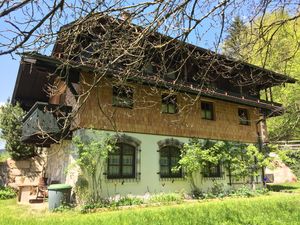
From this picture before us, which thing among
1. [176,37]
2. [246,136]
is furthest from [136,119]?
[176,37]

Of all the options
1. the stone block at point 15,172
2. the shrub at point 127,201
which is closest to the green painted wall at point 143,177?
the shrub at point 127,201

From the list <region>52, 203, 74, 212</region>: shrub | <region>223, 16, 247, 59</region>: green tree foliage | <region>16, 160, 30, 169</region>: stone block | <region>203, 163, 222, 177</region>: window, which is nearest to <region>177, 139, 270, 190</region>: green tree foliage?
<region>203, 163, 222, 177</region>: window

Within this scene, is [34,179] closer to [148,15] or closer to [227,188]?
[227,188]

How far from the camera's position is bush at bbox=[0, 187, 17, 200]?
1505cm

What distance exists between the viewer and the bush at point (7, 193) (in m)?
15.1

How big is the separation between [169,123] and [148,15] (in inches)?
421

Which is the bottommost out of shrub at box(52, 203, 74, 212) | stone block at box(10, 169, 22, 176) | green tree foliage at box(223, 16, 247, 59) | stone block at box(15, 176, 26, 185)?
shrub at box(52, 203, 74, 212)

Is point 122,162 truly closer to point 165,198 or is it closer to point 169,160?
point 165,198

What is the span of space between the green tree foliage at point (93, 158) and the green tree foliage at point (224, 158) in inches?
149

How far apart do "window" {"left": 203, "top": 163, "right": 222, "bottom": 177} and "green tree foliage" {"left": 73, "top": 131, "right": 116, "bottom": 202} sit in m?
5.79

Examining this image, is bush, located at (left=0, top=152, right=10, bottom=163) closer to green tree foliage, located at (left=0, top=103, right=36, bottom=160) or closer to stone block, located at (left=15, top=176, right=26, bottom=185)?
green tree foliage, located at (left=0, top=103, right=36, bottom=160)

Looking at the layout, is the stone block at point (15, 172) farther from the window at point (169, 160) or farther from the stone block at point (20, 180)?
the window at point (169, 160)

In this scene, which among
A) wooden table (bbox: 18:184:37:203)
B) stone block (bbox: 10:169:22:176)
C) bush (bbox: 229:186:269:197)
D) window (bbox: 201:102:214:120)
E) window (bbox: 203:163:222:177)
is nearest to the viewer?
wooden table (bbox: 18:184:37:203)

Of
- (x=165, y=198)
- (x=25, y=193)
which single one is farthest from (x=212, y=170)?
(x=25, y=193)
